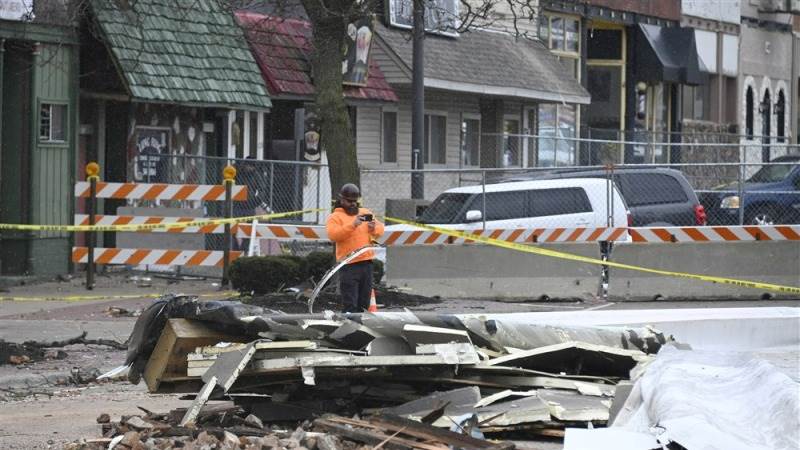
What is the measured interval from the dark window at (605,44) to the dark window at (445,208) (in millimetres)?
23267

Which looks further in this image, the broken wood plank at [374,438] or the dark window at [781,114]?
the dark window at [781,114]

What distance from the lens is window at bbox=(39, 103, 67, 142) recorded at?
71.9 ft

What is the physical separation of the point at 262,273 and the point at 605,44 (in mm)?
27830

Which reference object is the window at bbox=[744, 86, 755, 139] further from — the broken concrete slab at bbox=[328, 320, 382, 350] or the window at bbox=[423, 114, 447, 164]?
the broken concrete slab at bbox=[328, 320, 382, 350]

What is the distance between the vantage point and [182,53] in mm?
24219

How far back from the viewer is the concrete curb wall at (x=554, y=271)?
20.6m

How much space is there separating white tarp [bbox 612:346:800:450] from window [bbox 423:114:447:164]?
2382 cm

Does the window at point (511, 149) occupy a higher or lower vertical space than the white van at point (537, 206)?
higher

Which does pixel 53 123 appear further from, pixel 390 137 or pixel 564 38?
pixel 564 38

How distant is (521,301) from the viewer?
67.4ft

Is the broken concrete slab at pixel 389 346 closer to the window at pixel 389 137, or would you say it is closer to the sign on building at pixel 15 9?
the sign on building at pixel 15 9

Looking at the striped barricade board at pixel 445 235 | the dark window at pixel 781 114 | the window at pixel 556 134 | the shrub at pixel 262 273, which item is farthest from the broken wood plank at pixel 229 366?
the dark window at pixel 781 114

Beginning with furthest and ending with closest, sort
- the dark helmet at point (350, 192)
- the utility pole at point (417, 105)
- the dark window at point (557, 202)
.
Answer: the utility pole at point (417, 105) → the dark window at point (557, 202) → the dark helmet at point (350, 192)

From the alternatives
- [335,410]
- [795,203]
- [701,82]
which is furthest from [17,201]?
[701,82]
